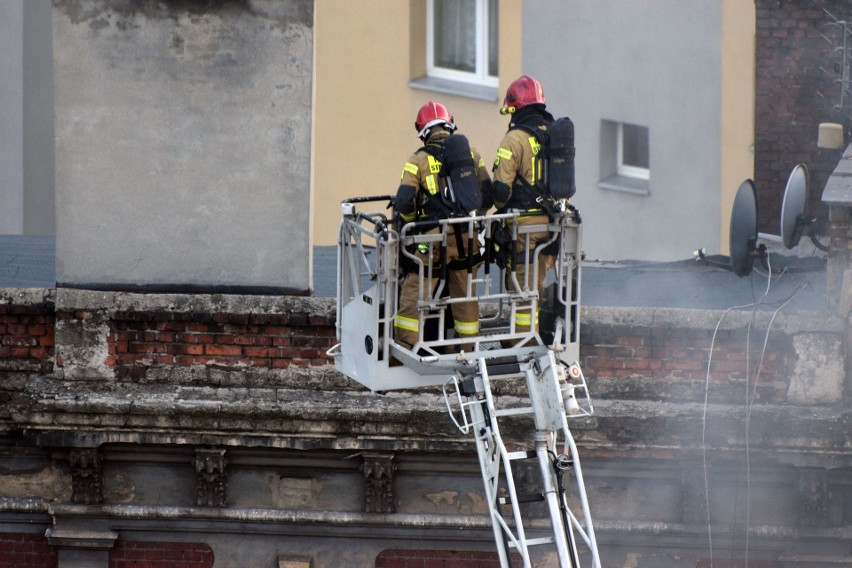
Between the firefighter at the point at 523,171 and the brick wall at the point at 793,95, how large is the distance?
7.72 metres

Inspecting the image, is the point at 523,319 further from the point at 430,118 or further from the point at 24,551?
the point at 24,551

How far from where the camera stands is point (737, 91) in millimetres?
19266

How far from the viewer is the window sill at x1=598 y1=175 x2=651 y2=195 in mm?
21031

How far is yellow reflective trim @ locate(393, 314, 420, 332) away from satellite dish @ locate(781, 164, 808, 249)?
11.8ft

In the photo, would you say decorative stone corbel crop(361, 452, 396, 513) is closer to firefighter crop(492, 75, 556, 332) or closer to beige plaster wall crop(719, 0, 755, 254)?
firefighter crop(492, 75, 556, 332)

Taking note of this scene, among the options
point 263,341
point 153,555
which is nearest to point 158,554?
point 153,555

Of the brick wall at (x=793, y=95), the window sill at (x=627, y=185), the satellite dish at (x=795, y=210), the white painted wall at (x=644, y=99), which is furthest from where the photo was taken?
the window sill at (x=627, y=185)

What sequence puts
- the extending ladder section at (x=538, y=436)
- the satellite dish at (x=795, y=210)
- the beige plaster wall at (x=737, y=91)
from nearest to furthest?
the extending ladder section at (x=538, y=436) < the satellite dish at (x=795, y=210) < the beige plaster wall at (x=737, y=91)

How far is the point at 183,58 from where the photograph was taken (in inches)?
478

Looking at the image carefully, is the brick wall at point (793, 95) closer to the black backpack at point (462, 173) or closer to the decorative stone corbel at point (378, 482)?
the decorative stone corbel at point (378, 482)

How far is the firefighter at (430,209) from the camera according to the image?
10.2 m

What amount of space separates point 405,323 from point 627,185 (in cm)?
1130

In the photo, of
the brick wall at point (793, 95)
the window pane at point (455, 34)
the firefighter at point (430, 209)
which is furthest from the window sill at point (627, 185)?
the firefighter at point (430, 209)

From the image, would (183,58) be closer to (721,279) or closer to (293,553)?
(293,553)
